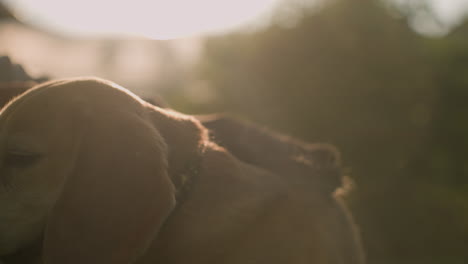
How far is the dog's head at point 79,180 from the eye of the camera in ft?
8.80

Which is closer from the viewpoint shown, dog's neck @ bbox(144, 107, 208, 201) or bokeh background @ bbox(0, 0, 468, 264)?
dog's neck @ bbox(144, 107, 208, 201)

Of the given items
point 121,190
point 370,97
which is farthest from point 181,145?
point 370,97

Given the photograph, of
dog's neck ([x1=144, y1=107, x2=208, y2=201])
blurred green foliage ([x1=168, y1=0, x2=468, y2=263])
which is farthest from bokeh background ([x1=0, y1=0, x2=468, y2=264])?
dog's neck ([x1=144, y1=107, x2=208, y2=201])

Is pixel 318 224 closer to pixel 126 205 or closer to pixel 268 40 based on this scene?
pixel 126 205

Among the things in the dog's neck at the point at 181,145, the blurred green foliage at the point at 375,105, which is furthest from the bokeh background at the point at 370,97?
the dog's neck at the point at 181,145

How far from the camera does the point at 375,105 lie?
13.5 m

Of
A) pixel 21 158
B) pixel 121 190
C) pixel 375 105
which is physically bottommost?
pixel 21 158

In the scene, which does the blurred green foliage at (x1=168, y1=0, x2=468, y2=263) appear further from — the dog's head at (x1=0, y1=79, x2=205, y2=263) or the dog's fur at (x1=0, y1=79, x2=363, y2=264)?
the dog's head at (x1=0, y1=79, x2=205, y2=263)

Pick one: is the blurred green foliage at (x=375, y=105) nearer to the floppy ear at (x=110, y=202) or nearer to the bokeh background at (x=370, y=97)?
the bokeh background at (x=370, y=97)

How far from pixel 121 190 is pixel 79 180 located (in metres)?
0.23

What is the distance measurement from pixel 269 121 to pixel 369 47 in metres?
3.28

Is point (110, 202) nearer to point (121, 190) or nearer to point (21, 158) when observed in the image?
point (121, 190)

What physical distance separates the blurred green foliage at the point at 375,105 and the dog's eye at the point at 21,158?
10259 millimetres

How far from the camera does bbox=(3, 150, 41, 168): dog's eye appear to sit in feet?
9.05
